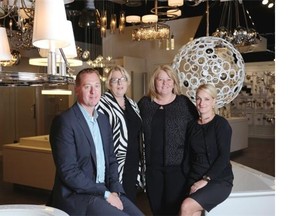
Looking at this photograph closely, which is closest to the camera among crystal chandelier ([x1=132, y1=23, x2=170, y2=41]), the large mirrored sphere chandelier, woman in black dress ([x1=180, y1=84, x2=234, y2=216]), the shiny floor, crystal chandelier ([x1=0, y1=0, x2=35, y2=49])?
woman in black dress ([x1=180, y1=84, x2=234, y2=216])

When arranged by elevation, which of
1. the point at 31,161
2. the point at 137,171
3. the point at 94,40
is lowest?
the point at 31,161

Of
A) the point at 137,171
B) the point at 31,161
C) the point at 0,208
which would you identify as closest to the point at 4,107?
the point at 31,161

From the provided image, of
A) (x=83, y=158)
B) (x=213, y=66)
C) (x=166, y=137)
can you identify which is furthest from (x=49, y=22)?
(x=213, y=66)

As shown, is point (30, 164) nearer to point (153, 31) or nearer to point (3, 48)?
point (153, 31)

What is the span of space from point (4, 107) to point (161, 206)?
8.44 metres

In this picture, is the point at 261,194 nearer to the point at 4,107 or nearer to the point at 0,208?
the point at 0,208

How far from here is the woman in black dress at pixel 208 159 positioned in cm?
237

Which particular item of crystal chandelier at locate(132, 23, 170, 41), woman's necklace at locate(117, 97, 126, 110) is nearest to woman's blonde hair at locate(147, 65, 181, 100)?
woman's necklace at locate(117, 97, 126, 110)

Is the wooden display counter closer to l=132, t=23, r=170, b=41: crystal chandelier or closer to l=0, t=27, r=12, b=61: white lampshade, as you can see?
l=132, t=23, r=170, b=41: crystal chandelier

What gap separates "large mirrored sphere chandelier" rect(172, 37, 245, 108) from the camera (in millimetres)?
2854

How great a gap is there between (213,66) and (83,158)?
1.39 meters

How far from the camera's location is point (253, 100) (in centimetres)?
1255

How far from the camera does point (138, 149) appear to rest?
2721 mm

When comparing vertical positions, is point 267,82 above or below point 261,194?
above
